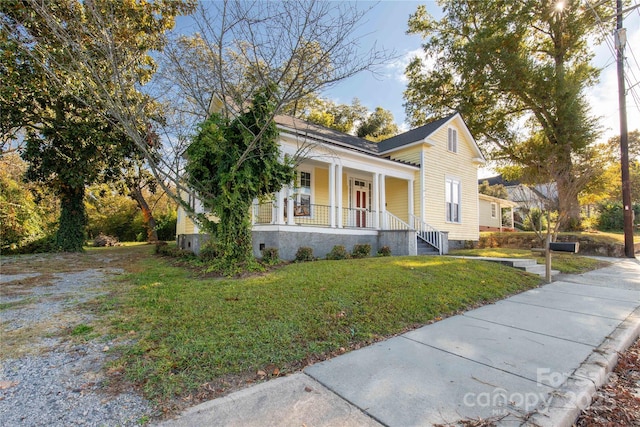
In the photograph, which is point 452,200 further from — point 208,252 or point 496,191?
point 496,191

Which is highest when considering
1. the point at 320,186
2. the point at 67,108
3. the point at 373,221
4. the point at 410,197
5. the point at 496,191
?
the point at 67,108

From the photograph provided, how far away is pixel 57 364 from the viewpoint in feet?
9.71

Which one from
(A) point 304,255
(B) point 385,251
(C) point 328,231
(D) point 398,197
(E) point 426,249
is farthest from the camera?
(D) point 398,197

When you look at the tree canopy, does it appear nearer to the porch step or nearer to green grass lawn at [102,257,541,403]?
the porch step

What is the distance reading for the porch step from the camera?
41.6 ft

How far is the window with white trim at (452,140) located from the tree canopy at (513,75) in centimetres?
348

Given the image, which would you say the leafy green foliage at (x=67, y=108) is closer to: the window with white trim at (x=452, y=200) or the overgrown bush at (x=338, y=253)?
the overgrown bush at (x=338, y=253)

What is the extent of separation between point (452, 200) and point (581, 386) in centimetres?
1383

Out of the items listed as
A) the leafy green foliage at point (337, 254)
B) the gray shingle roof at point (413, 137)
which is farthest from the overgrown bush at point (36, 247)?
the gray shingle roof at point (413, 137)

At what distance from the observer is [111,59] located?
5.80 meters

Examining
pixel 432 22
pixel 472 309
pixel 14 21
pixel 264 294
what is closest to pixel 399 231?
pixel 472 309

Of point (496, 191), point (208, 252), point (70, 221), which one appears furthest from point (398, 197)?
point (496, 191)

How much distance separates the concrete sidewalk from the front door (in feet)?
32.1

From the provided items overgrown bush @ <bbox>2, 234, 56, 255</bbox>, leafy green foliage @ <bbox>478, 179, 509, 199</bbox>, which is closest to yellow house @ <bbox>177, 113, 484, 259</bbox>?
overgrown bush @ <bbox>2, 234, 56, 255</bbox>
